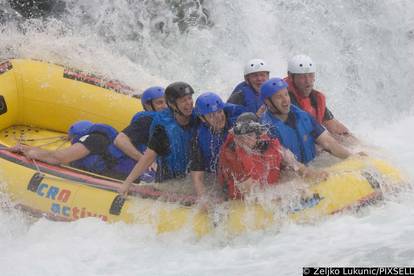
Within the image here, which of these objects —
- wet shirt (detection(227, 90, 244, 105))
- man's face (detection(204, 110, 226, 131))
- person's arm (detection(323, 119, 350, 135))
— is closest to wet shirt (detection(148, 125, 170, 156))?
man's face (detection(204, 110, 226, 131))

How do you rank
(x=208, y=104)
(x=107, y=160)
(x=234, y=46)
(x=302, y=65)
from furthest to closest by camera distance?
(x=234, y=46) → (x=107, y=160) → (x=302, y=65) → (x=208, y=104)

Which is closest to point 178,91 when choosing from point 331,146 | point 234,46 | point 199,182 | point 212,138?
point 212,138

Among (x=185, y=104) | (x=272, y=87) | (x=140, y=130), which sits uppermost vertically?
(x=272, y=87)

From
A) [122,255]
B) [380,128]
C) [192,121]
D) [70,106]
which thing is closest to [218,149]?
[192,121]

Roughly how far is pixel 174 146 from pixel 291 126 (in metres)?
0.88

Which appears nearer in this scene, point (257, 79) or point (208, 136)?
point (208, 136)

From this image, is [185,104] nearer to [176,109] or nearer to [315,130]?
[176,109]

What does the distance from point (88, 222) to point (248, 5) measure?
5672mm

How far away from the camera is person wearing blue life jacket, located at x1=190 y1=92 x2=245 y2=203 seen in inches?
191

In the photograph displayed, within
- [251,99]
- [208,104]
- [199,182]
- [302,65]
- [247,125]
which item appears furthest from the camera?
[251,99]

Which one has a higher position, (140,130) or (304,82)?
(304,82)

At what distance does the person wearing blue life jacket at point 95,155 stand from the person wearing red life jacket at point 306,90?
4.86 feet

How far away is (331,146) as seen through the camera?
5.14 metres

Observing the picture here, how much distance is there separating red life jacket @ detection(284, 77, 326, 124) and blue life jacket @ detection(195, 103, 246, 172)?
0.68m
